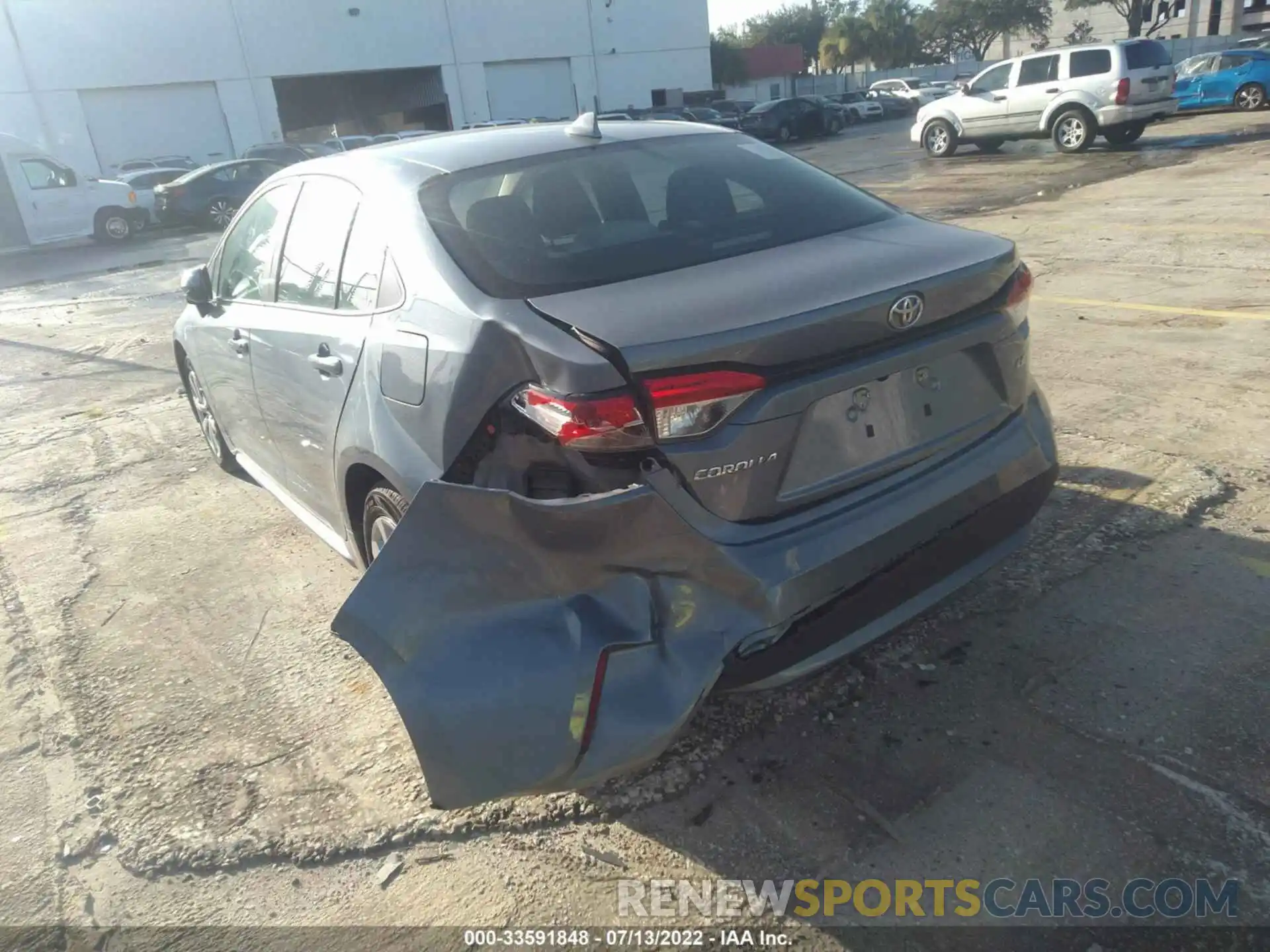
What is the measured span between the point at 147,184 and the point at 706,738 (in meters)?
26.3

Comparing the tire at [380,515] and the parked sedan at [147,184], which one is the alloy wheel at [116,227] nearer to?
the parked sedan at [147,184]

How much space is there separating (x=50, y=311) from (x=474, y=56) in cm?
3260

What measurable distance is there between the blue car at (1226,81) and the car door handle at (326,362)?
24151 mm

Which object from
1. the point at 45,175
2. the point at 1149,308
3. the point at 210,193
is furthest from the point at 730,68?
the point at 1149,308

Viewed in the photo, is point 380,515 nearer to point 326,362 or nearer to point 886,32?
point 326,362

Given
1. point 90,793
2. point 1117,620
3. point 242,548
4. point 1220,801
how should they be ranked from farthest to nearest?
point 242,548 < point 1117,620 < point 90,793 < point 1220,801

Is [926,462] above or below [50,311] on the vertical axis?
above

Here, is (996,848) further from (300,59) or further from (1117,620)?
(300,59)

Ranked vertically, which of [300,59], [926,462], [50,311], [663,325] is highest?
[300,59]

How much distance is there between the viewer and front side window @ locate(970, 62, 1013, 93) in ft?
61.1

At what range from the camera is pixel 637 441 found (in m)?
2.22

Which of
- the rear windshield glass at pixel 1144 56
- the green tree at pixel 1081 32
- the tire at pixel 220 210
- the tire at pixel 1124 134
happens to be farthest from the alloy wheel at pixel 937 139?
the green tree at pixel 1081 32

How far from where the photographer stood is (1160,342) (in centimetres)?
604

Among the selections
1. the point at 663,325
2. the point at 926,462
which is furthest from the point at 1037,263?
the point at 663,325
